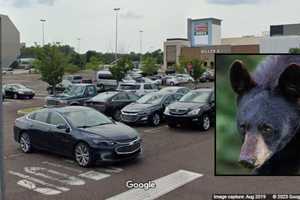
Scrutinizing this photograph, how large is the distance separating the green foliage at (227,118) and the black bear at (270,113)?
7 centimetres

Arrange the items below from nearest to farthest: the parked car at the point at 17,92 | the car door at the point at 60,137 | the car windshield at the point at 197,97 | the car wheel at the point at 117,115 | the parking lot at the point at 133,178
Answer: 1. the parking lot at the point at 133,178
2. the car door at the point at 60,137
3. the car windshield at the point at 197,97
4. the car wheel at the point at 117,115
5. the parked car at the point at 17,92

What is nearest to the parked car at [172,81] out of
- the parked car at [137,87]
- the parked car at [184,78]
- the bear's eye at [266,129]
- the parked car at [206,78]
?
the parked car at [184,78]

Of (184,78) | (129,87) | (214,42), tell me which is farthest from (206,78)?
(214,42)

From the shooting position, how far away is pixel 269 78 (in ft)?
15.0

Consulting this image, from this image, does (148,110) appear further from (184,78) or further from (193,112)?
(184,78)

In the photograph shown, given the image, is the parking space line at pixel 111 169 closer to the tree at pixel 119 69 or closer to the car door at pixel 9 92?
the tree at pixel 119 69

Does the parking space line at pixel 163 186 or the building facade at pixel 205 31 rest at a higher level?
the building facade at pixel 205 31

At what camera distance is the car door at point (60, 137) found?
9.96m

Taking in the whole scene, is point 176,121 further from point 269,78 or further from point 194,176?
point 269,78

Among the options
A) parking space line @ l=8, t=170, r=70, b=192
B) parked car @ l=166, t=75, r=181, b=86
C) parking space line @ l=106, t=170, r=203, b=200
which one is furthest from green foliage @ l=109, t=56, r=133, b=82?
parking space line @ l=106, t=170, r=203, b=200

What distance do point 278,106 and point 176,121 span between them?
1035cm

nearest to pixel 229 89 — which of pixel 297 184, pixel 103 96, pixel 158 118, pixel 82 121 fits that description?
pixel 297 184

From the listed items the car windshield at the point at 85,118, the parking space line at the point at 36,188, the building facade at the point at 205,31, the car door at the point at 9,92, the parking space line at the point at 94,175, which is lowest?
the parking space line at the point at 36,188

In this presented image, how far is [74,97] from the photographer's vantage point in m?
20.7
